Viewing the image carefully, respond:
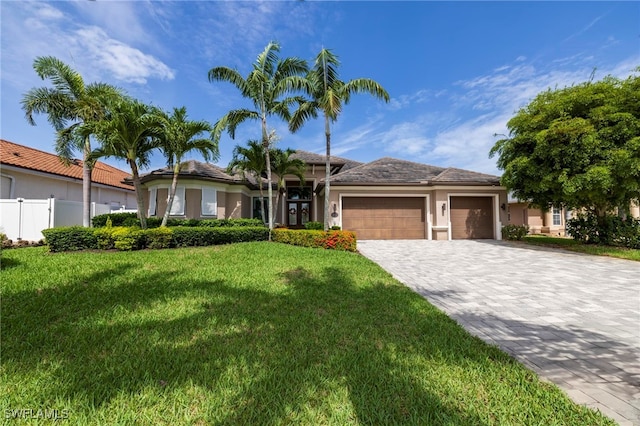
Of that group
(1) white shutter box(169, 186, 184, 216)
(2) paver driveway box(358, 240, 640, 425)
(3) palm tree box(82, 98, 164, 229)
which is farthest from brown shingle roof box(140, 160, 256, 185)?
(2) paver driveway box(358, 240, 640, 425)

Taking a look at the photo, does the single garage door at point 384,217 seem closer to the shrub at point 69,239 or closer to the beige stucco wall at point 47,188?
the shrub at point 69,239

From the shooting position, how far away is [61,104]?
1216 cm

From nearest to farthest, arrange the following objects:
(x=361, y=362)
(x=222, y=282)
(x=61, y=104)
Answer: (x=361, y=362) → (x=222, y=282) → (x=61, y=104)

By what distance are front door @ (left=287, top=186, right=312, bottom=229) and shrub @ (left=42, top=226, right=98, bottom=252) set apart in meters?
12.9

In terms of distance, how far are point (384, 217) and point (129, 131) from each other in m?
13.5

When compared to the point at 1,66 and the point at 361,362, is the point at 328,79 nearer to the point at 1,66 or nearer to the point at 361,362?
the point at 1,66

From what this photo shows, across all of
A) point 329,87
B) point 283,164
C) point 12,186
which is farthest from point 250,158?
point 12,186

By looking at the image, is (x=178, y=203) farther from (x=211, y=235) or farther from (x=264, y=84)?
(x=264, y=84)

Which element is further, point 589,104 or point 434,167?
point 434,167

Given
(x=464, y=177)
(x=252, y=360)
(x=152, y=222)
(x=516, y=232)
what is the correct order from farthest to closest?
(x=464, y=177) < (x=516, y=232) < (x=152, y=222) < (x=252, y=360)

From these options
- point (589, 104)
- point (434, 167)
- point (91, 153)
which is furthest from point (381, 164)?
point (91, 153)

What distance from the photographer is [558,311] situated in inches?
183

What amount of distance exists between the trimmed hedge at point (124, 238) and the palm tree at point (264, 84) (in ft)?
15.7

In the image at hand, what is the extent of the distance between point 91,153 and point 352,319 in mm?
13263
